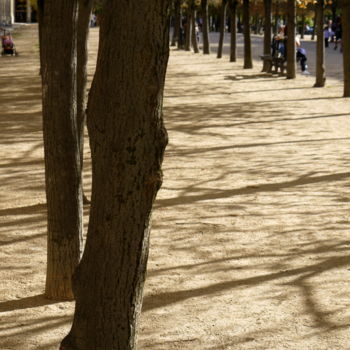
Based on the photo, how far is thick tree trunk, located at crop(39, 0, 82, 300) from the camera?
7.46 meters

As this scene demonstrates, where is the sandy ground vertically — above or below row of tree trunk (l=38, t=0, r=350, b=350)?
below

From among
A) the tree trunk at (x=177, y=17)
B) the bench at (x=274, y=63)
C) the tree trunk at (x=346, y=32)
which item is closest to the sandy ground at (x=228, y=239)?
the tree trunk at (x=346, y=32)

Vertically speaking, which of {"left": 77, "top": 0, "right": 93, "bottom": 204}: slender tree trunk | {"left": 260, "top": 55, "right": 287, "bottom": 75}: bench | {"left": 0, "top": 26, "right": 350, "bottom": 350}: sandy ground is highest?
{"left": 77, "top": 0, "right": 93, "bottom": 204}: slender tree trunk

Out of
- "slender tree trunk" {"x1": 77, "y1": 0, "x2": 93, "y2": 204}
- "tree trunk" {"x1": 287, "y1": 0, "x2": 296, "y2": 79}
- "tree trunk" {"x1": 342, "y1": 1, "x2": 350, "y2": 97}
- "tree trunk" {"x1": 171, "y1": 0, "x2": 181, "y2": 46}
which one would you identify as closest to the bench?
"tree trunk" {"x1": 287, "y1": 0, "x2": 296, "y2": 79}

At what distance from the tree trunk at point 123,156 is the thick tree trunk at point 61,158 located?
285cm

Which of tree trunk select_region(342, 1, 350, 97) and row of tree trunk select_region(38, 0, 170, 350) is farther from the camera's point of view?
tree trunk select_region(342, 1, 350, 97)

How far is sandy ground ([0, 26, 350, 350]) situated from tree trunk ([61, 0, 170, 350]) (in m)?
1.83

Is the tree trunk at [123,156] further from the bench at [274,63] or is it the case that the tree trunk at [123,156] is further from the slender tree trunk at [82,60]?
the bench at [274,63]

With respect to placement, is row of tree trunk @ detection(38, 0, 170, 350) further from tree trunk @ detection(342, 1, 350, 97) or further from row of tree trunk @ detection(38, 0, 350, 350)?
tree trunk @ detection(342, 1, 350, 97)

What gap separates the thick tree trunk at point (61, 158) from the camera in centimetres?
746

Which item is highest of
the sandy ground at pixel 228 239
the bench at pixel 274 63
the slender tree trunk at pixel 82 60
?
the slender tree trunk at pixel 82 60

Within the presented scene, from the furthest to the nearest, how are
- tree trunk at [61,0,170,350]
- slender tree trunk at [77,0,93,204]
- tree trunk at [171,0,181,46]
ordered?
tree trunk at [171,0,181,46], slender tree trunk at [77,0,93,204], tree trunk at [61,0,170,350]

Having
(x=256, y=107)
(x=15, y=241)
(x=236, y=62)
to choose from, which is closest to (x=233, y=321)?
(x=15, y=241)

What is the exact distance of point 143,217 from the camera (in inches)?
175
